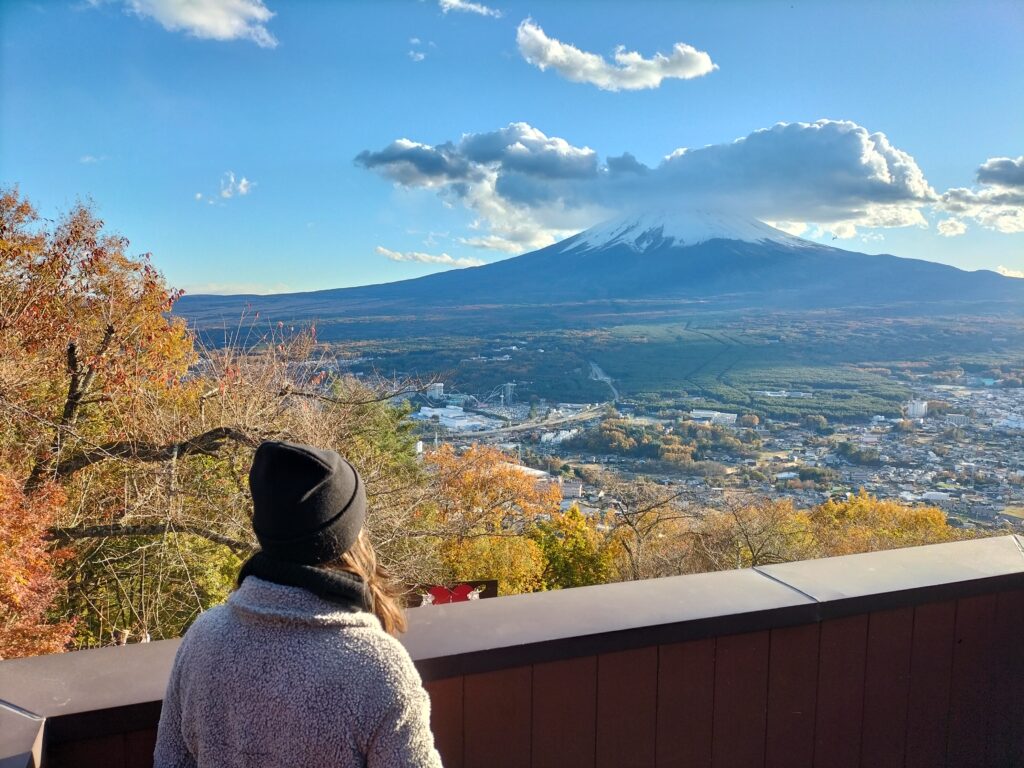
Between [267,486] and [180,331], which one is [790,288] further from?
[267,486]

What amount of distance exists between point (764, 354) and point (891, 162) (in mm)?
64044

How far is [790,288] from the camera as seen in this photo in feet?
291

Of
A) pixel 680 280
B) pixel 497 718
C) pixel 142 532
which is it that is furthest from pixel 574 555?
pixel 680 280

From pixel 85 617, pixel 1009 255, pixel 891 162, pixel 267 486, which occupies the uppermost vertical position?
pixel 891 162

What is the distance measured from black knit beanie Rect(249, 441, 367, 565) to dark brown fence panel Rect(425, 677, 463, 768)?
21.9 inches

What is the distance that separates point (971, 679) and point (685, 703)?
0.90 metres

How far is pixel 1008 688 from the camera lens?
1.88 m

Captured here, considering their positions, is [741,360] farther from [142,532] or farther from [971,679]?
[971,679]

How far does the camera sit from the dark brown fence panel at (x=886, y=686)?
167 cm

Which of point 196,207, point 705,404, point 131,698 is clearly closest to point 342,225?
point 196,207

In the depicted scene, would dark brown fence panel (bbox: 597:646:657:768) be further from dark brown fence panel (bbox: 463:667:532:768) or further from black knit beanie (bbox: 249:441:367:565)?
black knit beanie (bbox: 249:441:367:565)

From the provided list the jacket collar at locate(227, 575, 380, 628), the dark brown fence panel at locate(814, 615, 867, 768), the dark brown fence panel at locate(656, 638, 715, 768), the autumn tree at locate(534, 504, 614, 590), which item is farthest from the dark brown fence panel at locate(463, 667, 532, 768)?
the autumn tree at locate(534, 504, 614, 590)

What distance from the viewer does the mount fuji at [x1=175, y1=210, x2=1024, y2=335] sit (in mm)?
67500

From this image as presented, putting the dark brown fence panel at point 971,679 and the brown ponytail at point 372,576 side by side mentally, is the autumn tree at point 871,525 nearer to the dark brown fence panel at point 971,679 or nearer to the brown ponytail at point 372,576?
the dark brown fence panel at point 971,679
